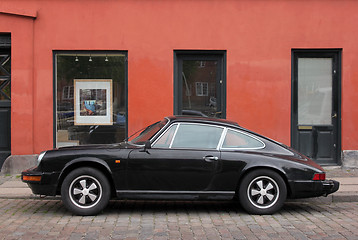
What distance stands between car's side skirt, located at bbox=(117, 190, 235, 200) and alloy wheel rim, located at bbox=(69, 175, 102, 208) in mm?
325

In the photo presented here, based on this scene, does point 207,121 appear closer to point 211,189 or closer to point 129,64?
point 211,189

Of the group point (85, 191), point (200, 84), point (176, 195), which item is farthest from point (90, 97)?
point (176, 195)

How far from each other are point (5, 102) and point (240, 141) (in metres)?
6.67

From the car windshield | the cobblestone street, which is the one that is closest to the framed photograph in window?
the cobblestone street

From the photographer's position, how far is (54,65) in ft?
35.7

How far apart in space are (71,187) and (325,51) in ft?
24.2

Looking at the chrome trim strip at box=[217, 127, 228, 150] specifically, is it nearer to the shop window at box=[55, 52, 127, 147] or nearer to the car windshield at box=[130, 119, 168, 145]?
the car windshield at box=[130, 119, 168, 145]

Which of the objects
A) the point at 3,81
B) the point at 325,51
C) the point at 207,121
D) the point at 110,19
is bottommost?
the point at 207,121

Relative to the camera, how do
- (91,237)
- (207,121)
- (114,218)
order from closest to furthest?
(91,237)
(114,218)
(207,121)

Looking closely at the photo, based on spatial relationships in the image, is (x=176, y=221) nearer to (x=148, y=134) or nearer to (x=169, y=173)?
(x=169, y=173)

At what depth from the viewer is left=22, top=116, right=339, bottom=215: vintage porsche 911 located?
259 inches

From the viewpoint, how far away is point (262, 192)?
262 inches

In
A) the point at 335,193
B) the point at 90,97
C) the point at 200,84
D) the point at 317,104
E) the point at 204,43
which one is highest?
the point at 204,43

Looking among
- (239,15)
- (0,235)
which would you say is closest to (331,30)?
(239,15)
